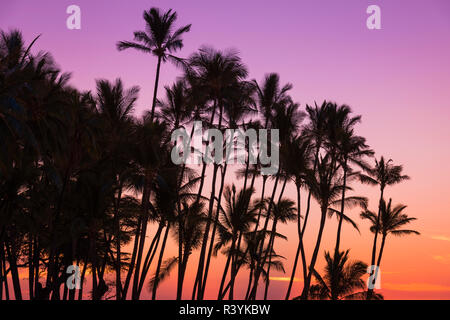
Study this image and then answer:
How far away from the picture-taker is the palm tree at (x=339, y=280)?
4428 centimetres

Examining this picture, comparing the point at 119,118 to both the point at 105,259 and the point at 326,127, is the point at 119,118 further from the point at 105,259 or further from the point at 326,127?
the point at 326,127

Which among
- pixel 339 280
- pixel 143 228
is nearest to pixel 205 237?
pixel 143 228

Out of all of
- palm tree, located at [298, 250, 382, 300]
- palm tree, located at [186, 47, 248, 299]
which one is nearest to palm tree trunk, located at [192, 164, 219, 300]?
palm tree, located at [186, 47, 248, 299]

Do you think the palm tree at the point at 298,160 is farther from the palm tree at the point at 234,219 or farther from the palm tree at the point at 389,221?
the palm tree at the point at 389,221

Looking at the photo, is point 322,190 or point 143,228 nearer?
point 143,228

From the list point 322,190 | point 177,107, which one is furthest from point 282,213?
point 177,107

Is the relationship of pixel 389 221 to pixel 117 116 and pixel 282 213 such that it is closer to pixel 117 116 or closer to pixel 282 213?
pixel 282 213

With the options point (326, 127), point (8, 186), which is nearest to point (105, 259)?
point (8, 186)

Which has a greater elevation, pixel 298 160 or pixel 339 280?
pixel 298 160

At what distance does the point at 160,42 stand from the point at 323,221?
15872mm

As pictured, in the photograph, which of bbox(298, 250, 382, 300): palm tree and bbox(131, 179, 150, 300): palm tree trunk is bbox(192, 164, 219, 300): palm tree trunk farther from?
bbox(298, 250, 382, 300): palm tree

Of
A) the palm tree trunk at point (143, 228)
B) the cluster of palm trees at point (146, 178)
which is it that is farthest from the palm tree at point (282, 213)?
the palm tree trunk at point (143, 228)

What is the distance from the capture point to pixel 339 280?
148ft

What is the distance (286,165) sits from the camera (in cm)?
3306
